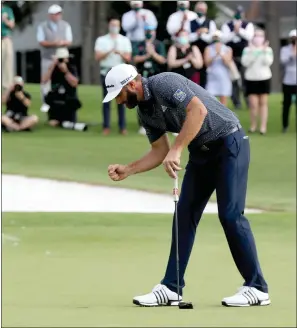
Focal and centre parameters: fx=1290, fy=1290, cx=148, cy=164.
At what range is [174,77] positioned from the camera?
7.24 m

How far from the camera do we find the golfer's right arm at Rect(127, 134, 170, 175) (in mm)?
7777

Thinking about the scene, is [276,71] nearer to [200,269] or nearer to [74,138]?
[74,138]

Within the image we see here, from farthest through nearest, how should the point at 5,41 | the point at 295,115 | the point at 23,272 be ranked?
the point at 295,115
the point at 5,41
the point at 23,272

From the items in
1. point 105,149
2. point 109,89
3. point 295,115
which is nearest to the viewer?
point 109,89

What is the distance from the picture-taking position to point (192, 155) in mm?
7785

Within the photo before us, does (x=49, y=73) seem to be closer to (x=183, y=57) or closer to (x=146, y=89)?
(x=183, y=57)

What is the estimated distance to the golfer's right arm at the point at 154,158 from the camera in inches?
306

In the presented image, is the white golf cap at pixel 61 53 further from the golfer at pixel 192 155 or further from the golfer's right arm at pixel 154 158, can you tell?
the golfer's right arm at pixel 154 158

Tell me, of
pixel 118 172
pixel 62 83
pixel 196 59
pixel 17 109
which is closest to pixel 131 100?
pixel 118 172

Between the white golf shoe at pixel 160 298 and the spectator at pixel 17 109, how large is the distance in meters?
14.3

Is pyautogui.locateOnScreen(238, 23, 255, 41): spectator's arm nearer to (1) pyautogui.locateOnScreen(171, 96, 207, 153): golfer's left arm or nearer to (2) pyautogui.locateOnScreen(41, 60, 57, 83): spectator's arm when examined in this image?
(2) pyautogui.locateOnScreen(41, 60, 57, 83): spectator's arm

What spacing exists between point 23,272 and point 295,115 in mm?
16333

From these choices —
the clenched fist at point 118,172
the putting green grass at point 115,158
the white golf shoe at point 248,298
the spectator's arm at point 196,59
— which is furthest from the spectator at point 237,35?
the clenched fist at point 118,172

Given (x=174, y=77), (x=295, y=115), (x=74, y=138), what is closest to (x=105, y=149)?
(x=74, y=138)
